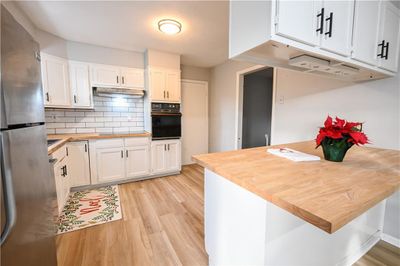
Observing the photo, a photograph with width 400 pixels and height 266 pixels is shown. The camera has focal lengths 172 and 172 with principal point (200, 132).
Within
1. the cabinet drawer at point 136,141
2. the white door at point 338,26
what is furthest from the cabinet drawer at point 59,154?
the white door at point 338,26

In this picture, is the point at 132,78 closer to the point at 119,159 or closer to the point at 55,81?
the point at 55,81

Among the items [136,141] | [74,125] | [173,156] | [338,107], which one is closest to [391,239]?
[338,107]

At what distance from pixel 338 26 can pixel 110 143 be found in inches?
126

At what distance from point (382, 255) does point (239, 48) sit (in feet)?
7.09

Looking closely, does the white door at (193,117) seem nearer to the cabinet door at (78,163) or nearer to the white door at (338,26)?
the cabinet door at (78,163)

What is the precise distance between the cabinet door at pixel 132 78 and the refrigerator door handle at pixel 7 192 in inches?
111

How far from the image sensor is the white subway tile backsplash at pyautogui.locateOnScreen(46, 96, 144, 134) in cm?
297

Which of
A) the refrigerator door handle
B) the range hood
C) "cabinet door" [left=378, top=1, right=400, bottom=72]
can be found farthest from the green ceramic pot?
the range hood

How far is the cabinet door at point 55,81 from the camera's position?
257 cm

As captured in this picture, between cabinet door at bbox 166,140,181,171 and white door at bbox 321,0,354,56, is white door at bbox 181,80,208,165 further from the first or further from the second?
white door at bbox 321,0,354,56

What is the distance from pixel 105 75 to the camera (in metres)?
3.10

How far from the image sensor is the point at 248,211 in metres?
0.94

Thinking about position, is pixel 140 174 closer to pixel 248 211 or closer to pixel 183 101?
pixel 183 101

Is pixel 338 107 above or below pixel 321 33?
below
